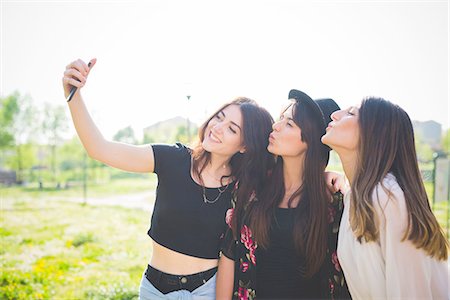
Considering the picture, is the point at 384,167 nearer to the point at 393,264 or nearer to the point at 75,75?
the point at 393,264

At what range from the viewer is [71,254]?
6984 millimetres

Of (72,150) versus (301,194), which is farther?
(72,150)

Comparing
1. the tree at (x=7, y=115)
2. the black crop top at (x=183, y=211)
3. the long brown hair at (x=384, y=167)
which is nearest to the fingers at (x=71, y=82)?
the black crop top at (x=183, y=211)

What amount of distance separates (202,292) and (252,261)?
14.3 inches

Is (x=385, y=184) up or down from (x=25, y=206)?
up

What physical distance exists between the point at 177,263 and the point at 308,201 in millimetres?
921

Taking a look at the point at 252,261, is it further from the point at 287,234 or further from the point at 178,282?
the point at 178,282

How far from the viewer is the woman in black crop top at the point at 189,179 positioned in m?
2.21

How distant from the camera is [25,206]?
14523 millimetres

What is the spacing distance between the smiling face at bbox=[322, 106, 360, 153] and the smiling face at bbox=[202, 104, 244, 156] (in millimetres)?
600

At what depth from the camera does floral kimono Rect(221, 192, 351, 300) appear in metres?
2.36

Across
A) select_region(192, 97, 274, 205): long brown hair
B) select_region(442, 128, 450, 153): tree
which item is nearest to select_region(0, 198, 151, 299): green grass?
select_region(192, 97, 274, 205): long brown hair

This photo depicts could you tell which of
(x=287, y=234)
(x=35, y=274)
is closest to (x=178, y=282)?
(x=287, y=234)

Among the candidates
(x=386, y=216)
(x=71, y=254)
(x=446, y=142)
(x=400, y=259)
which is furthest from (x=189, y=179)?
(x=446, y=142)
